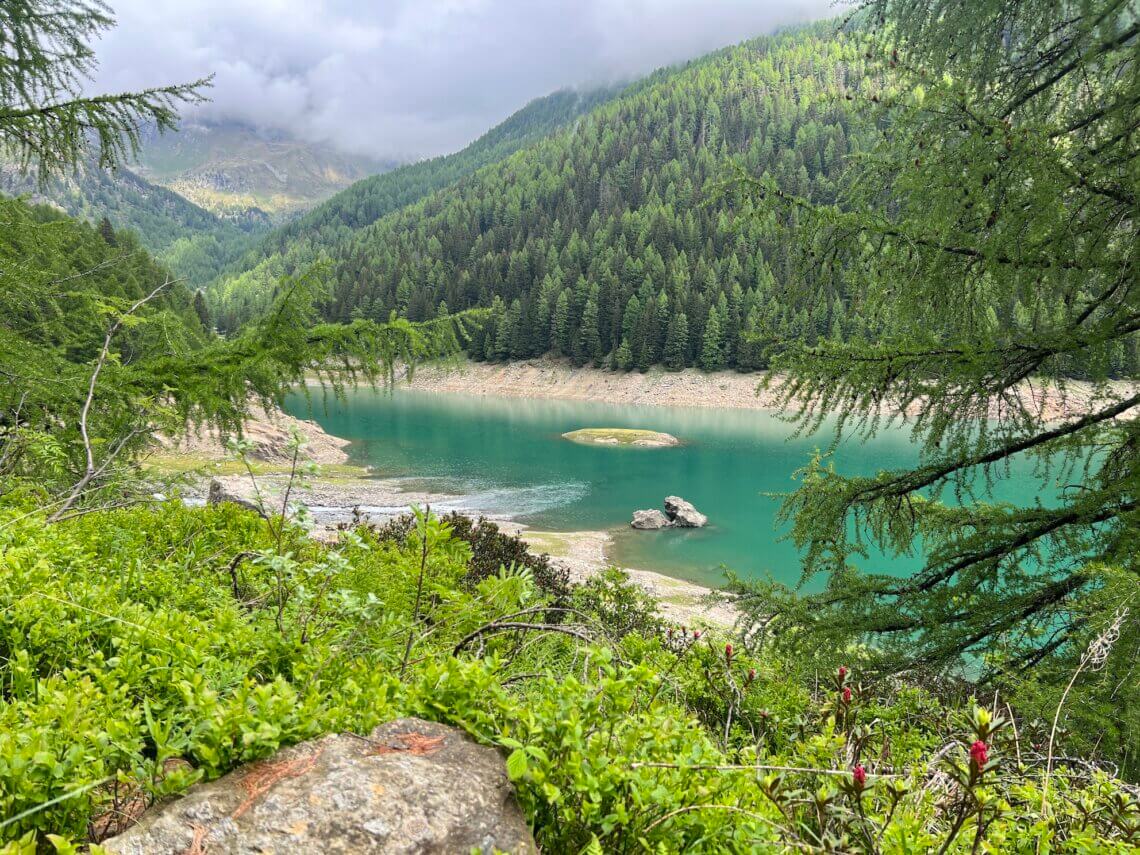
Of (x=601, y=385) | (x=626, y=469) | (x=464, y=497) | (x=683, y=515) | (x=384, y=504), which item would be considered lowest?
(x=626, y=469)

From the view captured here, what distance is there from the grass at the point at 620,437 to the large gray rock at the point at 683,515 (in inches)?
791

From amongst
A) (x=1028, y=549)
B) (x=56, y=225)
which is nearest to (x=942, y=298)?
(x=1028, y=549)

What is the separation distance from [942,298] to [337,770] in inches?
176

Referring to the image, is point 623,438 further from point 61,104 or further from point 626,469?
point 61,104

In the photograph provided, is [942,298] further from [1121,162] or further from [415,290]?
[415,290]

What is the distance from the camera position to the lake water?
24.6m

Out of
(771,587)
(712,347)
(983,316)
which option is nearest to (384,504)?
(771,587)

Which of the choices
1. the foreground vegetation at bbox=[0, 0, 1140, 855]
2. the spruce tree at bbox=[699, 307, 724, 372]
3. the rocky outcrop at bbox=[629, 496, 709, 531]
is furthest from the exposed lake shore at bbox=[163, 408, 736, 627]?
the spruce tree at bbox=[699, 307, 724, 372]

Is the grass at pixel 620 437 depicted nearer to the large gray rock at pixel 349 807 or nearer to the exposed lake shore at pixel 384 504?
the exposed lake shore at pixel 384 504

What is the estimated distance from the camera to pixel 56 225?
15.6ft

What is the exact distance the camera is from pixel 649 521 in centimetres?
2755

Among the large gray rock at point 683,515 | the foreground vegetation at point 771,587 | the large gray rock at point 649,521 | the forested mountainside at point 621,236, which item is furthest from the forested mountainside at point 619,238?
the foreground vegetation at point 771,587

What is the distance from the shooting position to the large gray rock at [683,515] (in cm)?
2777

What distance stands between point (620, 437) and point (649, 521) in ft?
74.7
